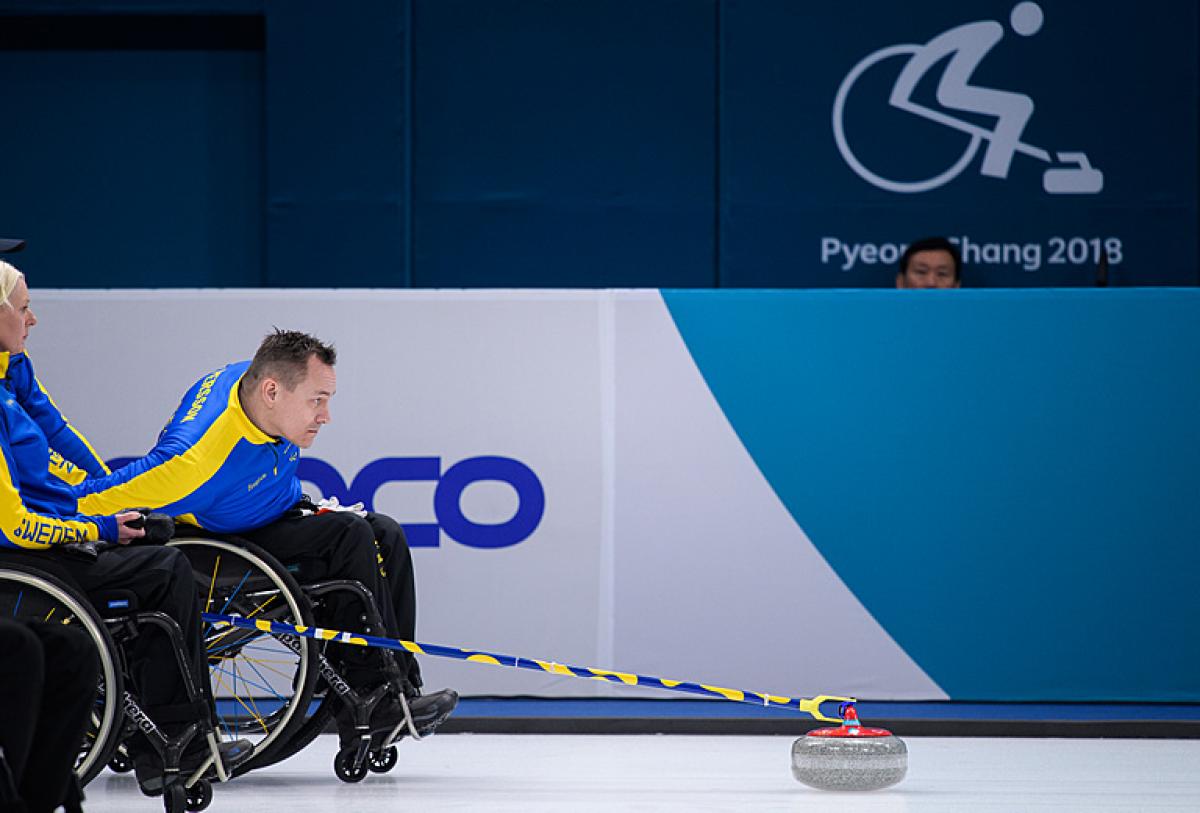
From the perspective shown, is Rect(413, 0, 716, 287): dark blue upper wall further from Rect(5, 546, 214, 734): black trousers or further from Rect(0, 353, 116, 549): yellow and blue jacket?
Rect(5, 546, 214, 734): black trousers

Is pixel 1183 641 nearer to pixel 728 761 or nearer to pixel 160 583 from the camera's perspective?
pixel 728 761

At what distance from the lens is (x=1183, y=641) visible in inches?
197

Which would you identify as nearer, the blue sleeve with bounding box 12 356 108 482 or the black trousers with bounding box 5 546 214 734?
the black trousers with bounding box 5 546 214 734

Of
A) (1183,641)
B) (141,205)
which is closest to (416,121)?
(141,205)

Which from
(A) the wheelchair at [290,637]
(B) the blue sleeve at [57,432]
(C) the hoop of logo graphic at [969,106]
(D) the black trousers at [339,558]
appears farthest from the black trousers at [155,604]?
(C) the hoop of logo graphic at [969,106]

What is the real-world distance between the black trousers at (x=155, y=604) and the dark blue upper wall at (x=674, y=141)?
4300 millimetres

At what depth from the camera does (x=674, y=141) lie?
25.0 feet

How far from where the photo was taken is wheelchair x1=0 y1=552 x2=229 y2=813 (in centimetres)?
322

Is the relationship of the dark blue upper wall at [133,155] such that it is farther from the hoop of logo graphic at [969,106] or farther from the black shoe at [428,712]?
the black shoe at [428,712]

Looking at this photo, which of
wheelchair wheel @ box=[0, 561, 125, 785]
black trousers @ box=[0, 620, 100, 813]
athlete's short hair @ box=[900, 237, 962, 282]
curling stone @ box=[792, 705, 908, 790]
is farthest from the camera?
athlete's short hair @ box=[900, 237, 962, 282]

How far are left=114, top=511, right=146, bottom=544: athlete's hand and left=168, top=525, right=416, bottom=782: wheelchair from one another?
7.7 inches

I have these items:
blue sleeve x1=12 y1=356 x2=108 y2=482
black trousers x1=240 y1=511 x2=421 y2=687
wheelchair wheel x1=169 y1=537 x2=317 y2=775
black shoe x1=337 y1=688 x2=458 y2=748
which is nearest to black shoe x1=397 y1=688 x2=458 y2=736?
black shoe x1=337 y1=688 x2=458 y2=748

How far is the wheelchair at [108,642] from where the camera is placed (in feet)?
10.6

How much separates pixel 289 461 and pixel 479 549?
1244 mm
